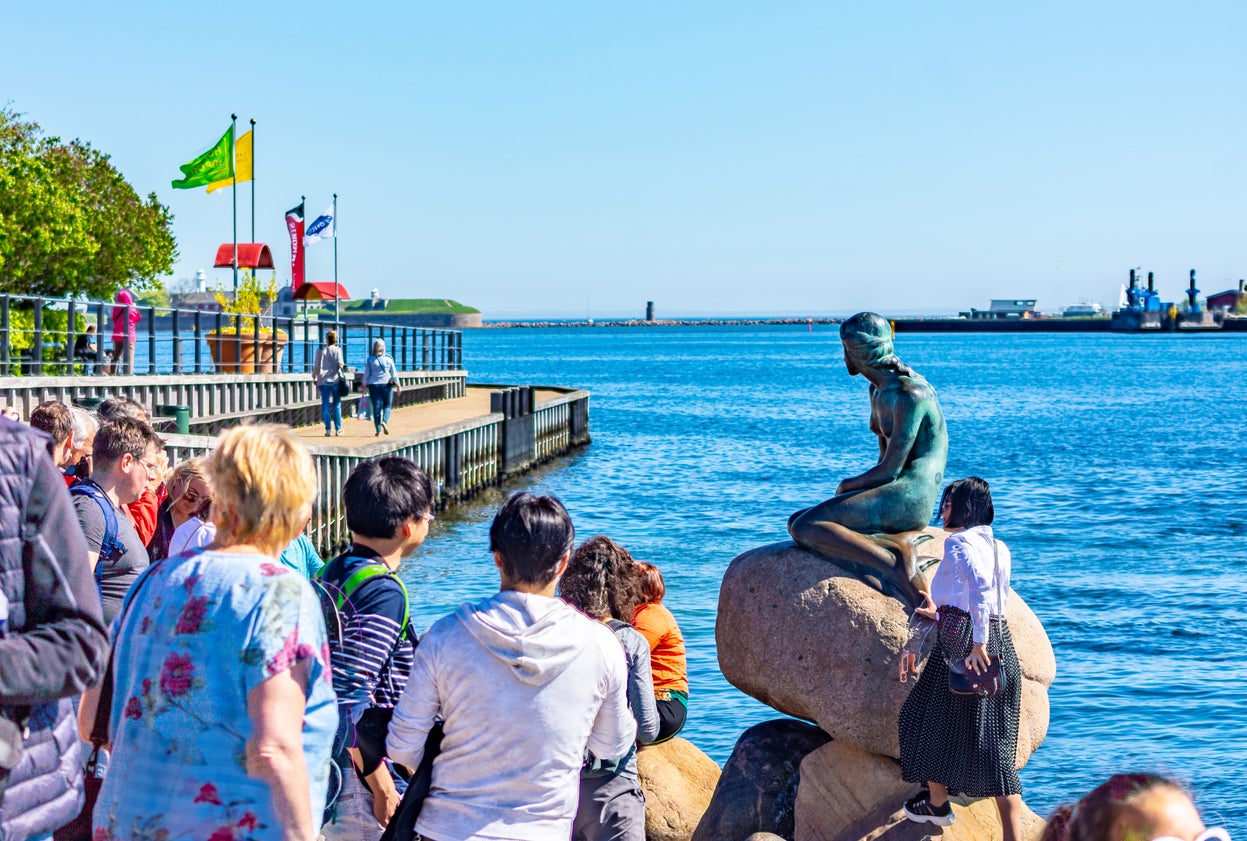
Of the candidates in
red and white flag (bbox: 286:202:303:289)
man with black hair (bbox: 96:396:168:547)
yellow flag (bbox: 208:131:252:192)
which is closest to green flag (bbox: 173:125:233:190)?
yellow flag (bbox: 208:131:252:192)

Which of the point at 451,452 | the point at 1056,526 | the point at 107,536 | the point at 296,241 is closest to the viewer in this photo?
the point at 107,536

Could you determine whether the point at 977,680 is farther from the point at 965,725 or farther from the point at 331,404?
the point at 331,404

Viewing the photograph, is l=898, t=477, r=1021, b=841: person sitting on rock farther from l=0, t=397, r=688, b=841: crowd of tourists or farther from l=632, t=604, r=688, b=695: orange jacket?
l=0, t=397, r=688, b=841: crowd of tourists

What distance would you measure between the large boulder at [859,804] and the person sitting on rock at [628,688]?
182 centimetres

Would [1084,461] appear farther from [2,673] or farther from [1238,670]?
[2,673]

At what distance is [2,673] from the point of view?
9.84ft

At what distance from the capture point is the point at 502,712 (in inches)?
148

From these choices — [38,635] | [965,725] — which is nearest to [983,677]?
[965,725]

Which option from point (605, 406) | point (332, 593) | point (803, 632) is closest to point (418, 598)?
point (803, 632)

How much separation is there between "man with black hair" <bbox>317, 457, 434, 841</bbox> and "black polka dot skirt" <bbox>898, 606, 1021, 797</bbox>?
2.64 metres

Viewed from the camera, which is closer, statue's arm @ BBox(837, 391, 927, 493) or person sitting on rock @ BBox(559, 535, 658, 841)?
person sitting on rock @ BBox(559, 535, 658, 841)

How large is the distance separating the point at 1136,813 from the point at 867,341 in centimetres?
462

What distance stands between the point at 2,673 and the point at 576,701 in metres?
1.51

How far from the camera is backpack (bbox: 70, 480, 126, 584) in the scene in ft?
17.2
